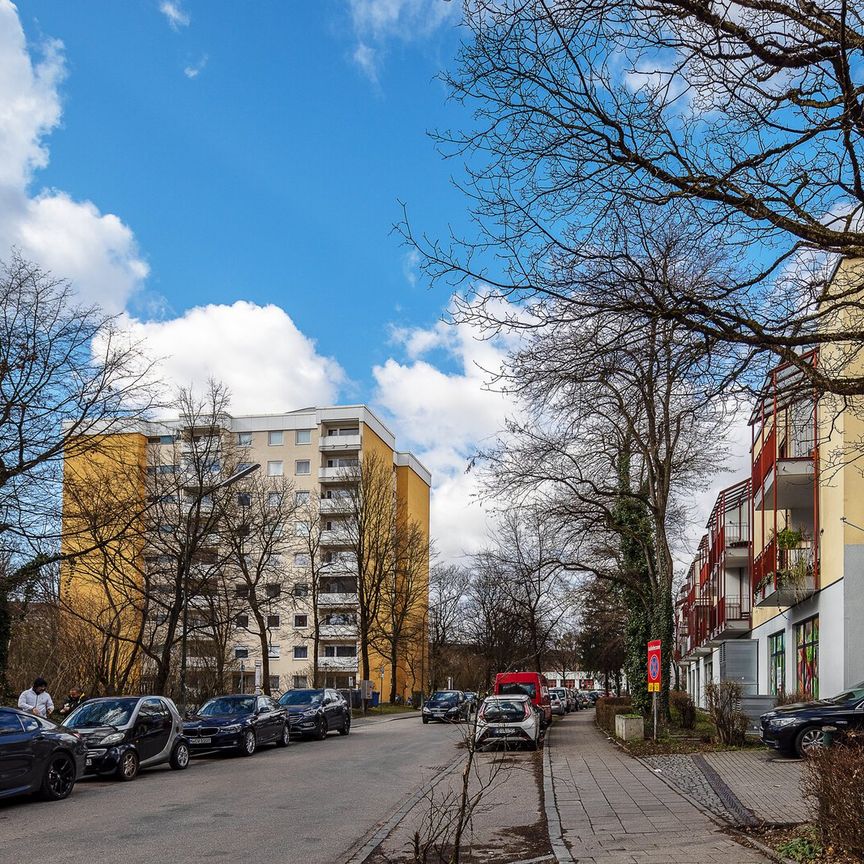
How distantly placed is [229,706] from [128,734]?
757 cm

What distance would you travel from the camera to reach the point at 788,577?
92.2 ft

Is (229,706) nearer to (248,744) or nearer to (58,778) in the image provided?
(248,744)

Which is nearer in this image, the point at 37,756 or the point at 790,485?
the point at 37,756

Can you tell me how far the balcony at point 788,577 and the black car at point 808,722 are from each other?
828 cm

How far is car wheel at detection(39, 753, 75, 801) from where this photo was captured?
48.8 feet

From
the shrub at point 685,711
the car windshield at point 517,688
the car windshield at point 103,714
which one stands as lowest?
the car windshield at point 517,688

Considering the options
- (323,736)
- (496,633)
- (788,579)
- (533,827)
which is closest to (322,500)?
(496,633)

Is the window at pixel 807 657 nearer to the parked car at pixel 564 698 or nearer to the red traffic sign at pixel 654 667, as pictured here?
the red traffic sign at pixel 654 667

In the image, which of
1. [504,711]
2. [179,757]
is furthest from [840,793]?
[504,711]

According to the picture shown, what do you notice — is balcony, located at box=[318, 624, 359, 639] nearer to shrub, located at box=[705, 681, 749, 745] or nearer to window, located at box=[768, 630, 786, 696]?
window, located at box=[768, 630, 786, 696]

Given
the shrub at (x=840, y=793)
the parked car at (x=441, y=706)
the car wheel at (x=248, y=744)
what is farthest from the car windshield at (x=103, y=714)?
the parked car at (x=441, y=706)

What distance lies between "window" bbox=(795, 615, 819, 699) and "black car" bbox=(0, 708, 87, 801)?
18.5 m

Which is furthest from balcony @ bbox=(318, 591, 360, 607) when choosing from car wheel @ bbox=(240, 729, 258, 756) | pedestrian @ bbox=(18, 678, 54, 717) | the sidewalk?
the sidewalk

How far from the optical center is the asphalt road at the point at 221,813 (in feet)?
34.5
